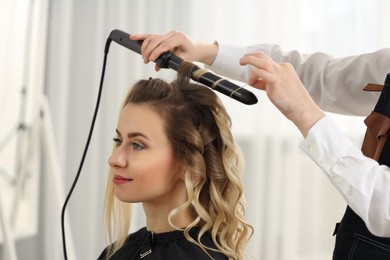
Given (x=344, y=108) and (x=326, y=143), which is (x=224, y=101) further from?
(x=326, y=143)

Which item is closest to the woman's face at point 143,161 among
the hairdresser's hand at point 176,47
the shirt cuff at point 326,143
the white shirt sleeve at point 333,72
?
the hairdresser's hand at point 176,47

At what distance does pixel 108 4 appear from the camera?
98.4 inches

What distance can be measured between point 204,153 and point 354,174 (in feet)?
1.43

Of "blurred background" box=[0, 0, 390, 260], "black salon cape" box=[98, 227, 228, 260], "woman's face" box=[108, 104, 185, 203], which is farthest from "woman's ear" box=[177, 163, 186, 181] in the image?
"blurred background" box=[0, 0, 390, 260]

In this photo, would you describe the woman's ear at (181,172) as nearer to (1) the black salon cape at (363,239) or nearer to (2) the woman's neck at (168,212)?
(2) the woman's neck at (168,212)

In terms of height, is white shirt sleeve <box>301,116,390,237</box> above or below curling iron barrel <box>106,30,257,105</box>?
below

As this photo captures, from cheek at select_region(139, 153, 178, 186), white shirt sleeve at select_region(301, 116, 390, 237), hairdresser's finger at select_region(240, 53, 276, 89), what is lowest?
cheek at select_region(139, 153, 178, 186)

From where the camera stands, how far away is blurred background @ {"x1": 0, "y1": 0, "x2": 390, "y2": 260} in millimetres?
2479

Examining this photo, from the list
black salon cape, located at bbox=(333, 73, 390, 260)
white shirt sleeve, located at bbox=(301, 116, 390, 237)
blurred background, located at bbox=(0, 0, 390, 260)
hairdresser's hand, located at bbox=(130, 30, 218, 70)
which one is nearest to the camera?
white shirt sleeve, located at bbox=(301, 116, 390, 237)

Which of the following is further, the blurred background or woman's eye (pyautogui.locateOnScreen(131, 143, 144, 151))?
the blurred background

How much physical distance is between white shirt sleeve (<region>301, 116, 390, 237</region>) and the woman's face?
14.7 inches

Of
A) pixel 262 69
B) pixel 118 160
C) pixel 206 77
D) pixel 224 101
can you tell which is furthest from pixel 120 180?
pixel 224 101

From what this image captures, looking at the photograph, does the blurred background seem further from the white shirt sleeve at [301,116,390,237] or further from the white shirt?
the white shirt sleeve at [301,116,390,237]

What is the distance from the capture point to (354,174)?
3.01 feet
